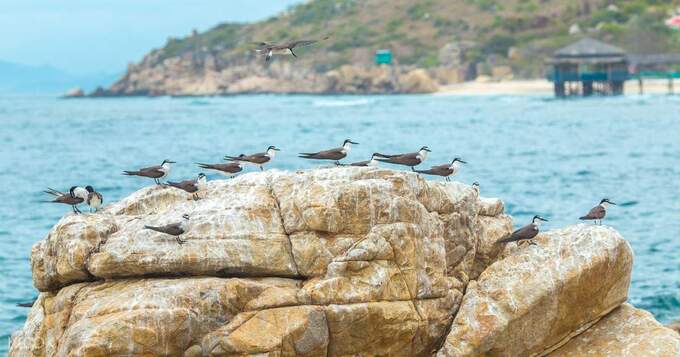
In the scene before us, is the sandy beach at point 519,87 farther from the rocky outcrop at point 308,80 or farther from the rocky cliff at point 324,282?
the rocky cliff at point 324,282

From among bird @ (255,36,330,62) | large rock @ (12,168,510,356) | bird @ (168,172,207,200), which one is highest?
bird @ (255,36,330,62)

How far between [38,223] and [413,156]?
25780 millimetres

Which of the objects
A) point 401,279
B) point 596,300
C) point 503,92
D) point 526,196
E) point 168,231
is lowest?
point 503,92

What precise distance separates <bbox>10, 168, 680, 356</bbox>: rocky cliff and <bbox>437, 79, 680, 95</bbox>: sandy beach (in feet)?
356

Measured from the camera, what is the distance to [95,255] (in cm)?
1507

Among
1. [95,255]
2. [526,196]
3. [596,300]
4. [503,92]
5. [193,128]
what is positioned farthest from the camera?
[503,92]

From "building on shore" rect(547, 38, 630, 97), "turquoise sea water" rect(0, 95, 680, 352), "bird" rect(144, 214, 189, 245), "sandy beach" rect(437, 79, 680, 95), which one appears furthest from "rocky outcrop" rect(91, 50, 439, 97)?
"bird" rect(144, 214, 189, 245)

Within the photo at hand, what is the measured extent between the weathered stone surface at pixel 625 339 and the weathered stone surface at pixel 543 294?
0.14m

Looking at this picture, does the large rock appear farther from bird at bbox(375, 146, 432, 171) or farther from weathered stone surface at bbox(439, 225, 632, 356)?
bird at bbox(375, 146, 432, 171)

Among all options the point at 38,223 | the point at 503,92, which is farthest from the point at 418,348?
the point at 503,92

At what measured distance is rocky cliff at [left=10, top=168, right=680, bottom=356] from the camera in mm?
14320

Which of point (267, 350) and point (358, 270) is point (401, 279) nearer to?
point (358, 270)

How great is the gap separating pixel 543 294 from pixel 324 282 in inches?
125

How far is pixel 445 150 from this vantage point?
2680 inches
